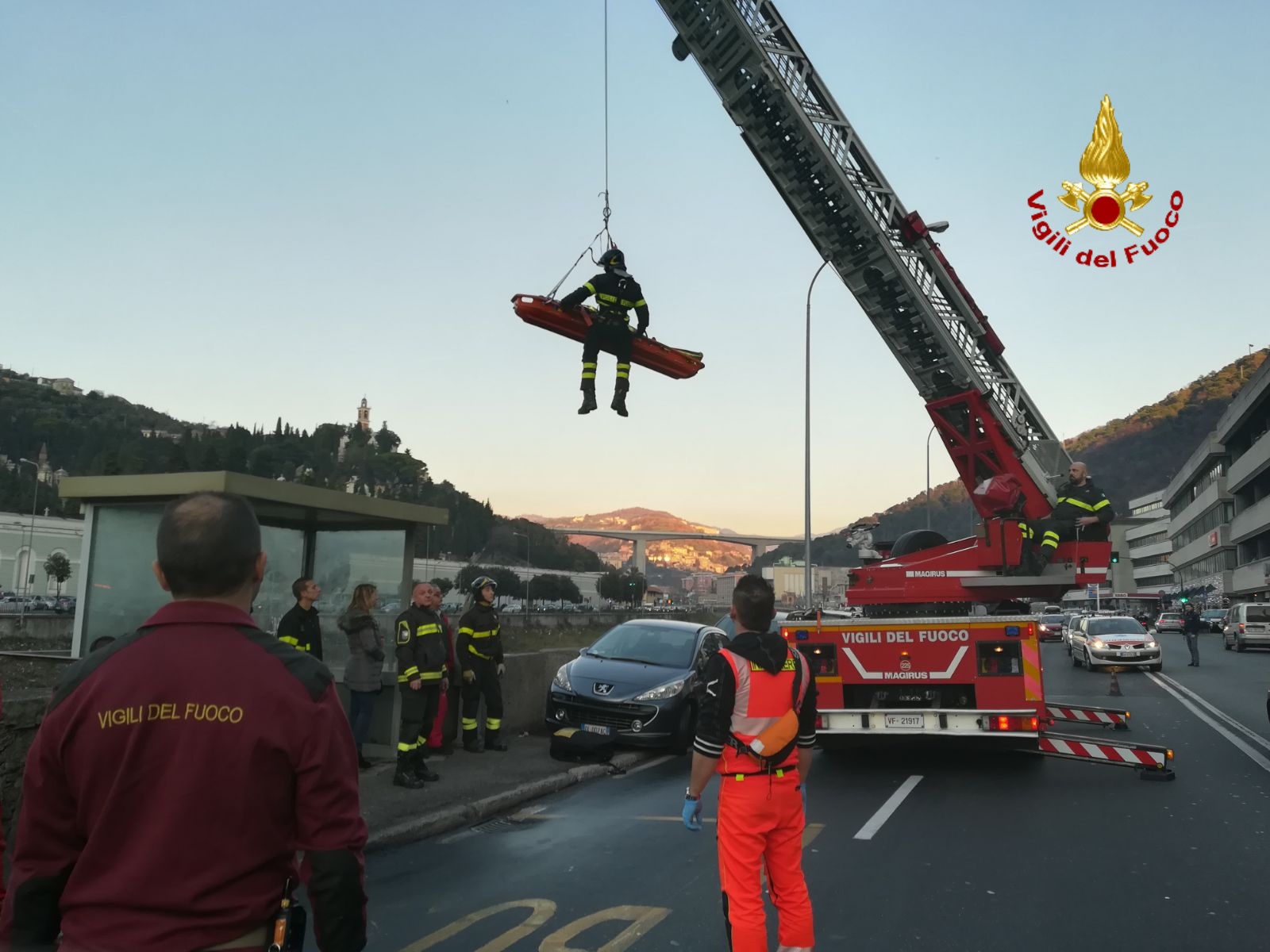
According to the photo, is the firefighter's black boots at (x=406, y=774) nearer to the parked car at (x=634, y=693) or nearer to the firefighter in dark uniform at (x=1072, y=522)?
the parked car at (x=634, y=693)

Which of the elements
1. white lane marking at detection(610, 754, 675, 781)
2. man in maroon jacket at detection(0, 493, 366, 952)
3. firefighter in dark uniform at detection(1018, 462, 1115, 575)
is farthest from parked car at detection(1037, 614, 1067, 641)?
man in maroon jacket at detection(0, 493, 366, 952)

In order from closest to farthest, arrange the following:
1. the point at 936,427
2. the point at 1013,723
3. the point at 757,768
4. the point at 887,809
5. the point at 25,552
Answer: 1. the point at 757,768
2. the point at 887,809
3. the point at 1013,723
4. the point at 936,427
5. the point at 25,552

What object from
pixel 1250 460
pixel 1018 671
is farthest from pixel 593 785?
pixel 1250 460

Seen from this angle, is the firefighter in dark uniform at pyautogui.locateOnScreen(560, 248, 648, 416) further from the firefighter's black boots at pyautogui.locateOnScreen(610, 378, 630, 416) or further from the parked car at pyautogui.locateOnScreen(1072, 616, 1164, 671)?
the parked car at pyautogui.locateOnScreen(1072, 616, 1164, 671)

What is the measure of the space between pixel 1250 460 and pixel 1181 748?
215ft

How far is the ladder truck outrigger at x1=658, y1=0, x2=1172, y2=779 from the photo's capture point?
961cm

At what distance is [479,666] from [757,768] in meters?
6.67

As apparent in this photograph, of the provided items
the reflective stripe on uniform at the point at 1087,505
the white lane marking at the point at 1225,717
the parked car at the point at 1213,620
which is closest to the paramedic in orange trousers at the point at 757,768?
the reflective stripe on uniform at the point at 1087,505

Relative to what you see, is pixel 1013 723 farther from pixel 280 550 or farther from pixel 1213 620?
pixel 1213 620

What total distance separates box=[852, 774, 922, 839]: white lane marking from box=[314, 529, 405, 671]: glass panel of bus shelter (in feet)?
17.1

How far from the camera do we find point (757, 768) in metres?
4.12

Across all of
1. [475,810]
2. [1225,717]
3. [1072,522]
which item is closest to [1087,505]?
[1072,522]

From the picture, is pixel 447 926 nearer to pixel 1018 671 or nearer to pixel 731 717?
pixel 731 717

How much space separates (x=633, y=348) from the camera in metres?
9.46
